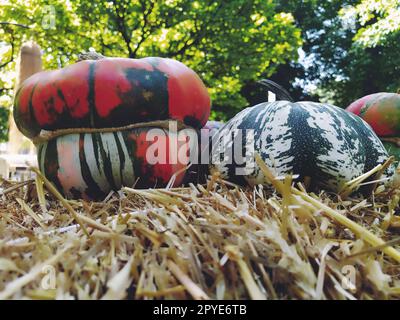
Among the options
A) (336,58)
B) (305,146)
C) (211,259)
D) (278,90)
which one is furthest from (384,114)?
(336,58)

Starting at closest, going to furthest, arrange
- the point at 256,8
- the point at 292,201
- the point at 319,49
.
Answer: the point at 292,201, the point at 256,8, the point at 319,49

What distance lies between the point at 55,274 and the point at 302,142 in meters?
0.72

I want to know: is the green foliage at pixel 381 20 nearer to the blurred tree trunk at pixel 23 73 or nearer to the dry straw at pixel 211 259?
the blurred tree trunk at pixel 23 73

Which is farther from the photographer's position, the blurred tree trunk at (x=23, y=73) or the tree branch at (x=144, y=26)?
the tree branch at (x=144, y=26)

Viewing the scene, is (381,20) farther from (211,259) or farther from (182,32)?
(211,259)

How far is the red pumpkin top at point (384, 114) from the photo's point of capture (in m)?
1.58

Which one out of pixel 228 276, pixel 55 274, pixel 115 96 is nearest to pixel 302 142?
pixel 115 96

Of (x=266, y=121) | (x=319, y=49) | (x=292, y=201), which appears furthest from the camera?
(x=319, y=49)

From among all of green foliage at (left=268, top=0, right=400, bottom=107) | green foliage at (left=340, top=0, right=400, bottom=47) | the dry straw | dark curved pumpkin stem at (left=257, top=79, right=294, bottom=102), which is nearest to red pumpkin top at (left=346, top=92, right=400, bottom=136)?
dark curved pumpkin stem at (left=257, top=79, right=294, bottom=102)

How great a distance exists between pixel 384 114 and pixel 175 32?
4627 mm

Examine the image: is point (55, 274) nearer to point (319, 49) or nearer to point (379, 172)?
point (379, 172)

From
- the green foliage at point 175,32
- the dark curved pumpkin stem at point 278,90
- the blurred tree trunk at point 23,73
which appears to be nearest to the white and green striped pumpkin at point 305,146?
the dark curved pumpkin stem at point 278,90

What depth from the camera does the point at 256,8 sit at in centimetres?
566

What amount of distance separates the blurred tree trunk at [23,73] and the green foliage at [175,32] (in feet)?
3.15
